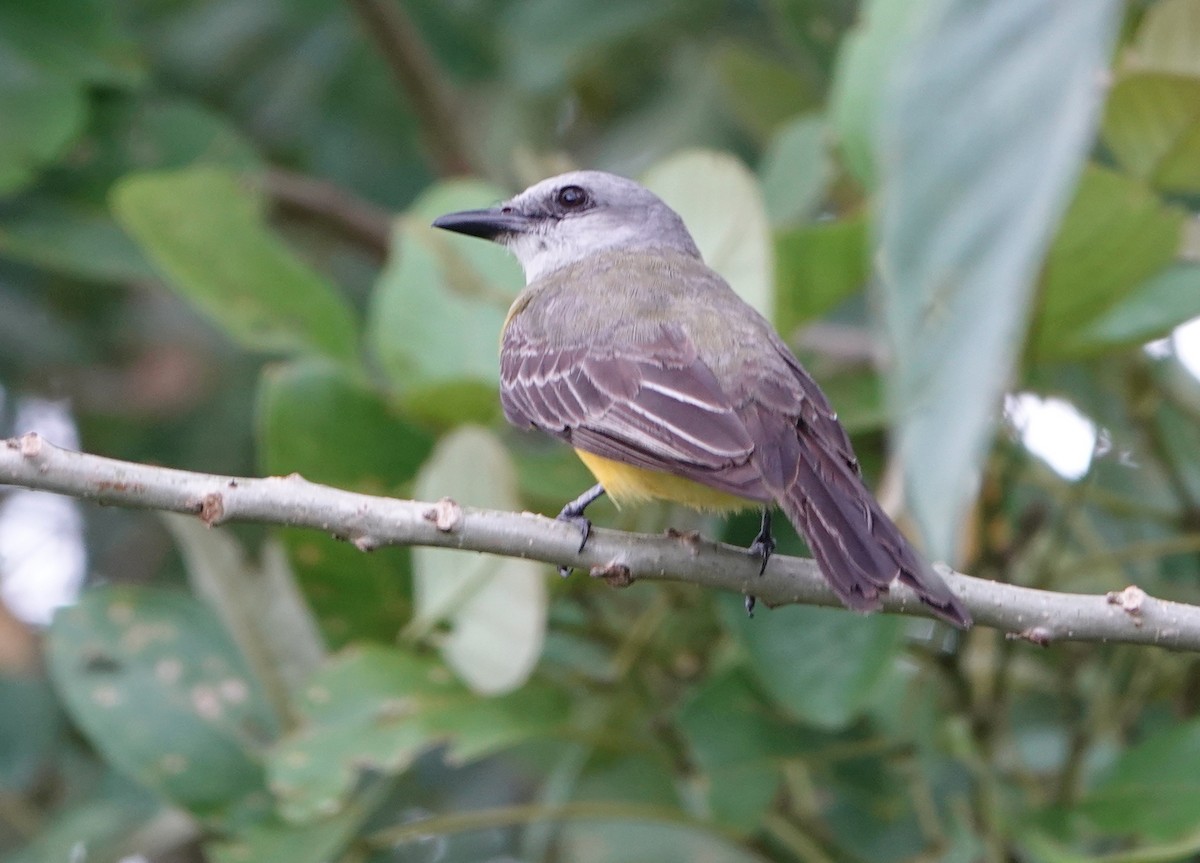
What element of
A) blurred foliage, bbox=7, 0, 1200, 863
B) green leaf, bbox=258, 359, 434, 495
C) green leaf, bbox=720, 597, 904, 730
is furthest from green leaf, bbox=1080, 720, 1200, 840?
green leaf, bbox=258, 359, 434, 495

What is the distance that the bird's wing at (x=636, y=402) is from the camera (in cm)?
253

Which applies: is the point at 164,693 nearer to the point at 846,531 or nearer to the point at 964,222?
the point at 846,531

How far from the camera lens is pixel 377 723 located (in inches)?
120

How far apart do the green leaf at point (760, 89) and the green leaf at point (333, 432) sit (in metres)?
1.60

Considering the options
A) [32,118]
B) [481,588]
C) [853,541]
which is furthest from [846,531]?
[32,118]

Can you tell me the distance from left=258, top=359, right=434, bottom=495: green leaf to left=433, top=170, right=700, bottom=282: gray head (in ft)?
2.30

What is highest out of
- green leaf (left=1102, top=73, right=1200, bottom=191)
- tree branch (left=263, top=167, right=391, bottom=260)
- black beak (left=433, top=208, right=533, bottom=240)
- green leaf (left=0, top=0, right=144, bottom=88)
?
tree branch (left=263, top=167, right=391, bottom=260)

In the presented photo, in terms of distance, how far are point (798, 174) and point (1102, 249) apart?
904 millimetres

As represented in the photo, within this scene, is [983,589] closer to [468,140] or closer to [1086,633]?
[1086,633]

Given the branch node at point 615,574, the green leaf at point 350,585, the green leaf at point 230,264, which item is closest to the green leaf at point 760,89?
the green leaf at point 230,264

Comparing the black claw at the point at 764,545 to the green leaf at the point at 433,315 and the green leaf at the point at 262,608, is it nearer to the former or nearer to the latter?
the green leaf at the point at 433,315

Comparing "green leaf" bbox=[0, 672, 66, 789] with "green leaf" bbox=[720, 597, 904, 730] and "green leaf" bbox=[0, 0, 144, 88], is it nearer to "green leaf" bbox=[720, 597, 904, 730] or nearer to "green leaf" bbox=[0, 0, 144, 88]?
A: "green leaf" bbox=[0, 0, 144, 88]

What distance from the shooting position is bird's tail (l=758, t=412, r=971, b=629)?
214cm

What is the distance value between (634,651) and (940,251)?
2295 mm
